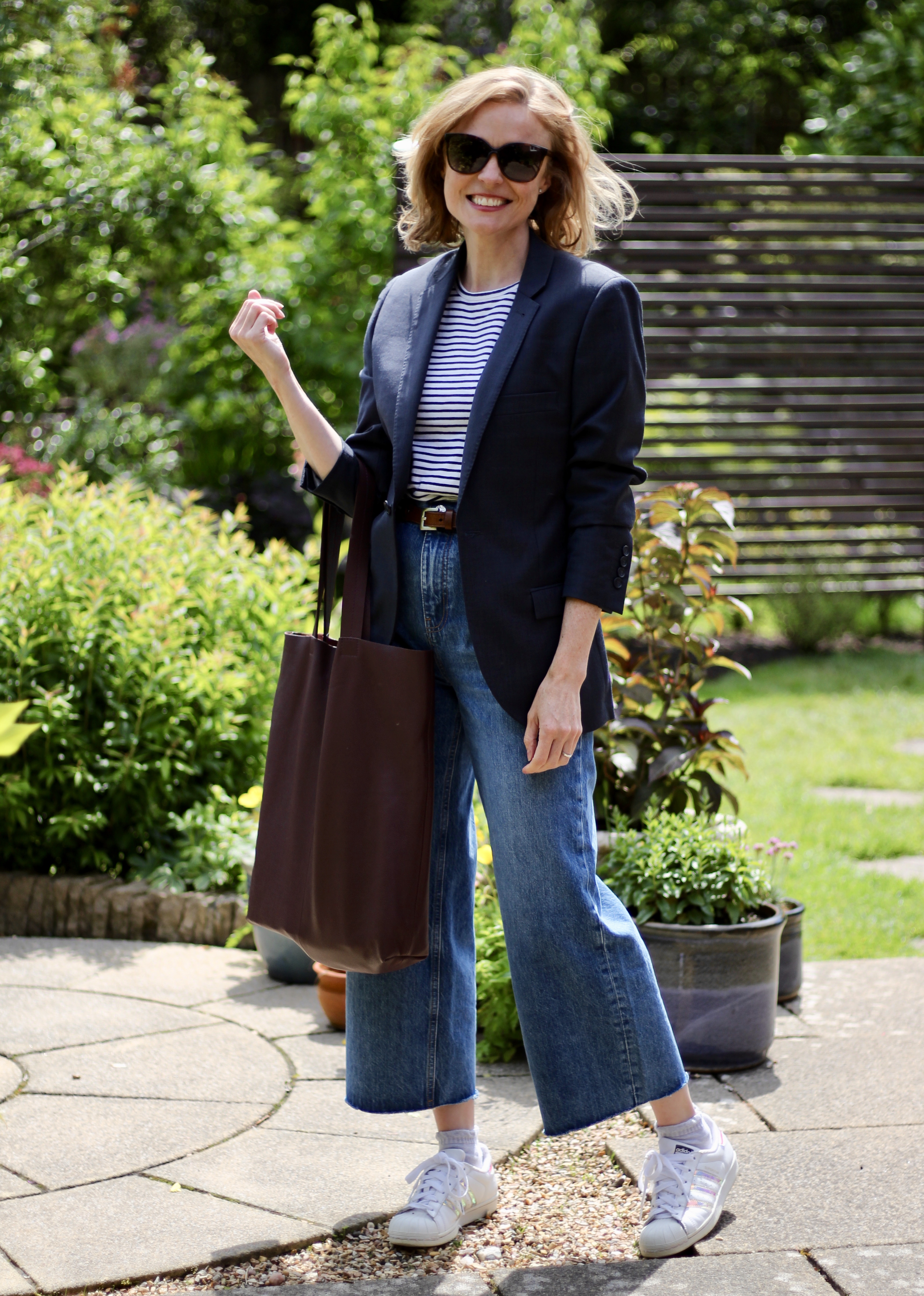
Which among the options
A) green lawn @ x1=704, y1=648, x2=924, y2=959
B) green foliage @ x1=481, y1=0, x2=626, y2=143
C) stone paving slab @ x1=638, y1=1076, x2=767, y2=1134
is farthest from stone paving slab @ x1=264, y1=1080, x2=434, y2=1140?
green foliage @ x1=481, y1=0, x2=626, y2=143

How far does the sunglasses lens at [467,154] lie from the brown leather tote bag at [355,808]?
60cm

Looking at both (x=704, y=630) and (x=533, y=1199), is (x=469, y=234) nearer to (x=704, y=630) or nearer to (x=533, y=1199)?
(x=533, y=1199)

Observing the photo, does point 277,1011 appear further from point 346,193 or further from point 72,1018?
point 346,193

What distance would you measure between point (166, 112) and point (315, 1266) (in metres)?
6.40

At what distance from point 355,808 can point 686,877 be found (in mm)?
995

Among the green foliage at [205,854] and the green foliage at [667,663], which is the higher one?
the green foliage at [667,663]

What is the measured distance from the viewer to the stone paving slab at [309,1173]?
2.06m

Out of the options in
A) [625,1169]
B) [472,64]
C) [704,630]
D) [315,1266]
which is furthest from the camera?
[704,630]

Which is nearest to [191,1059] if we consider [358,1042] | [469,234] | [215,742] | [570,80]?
[358,1042]

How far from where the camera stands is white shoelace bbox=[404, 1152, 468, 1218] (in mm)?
1974

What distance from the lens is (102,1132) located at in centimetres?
229

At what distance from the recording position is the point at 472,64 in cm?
791

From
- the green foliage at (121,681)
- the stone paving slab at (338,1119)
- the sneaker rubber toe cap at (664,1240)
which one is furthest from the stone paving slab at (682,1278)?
the green foliage at (121,681)

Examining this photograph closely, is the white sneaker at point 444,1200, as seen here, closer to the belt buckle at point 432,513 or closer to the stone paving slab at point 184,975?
the stone paving slab at point 184,975
